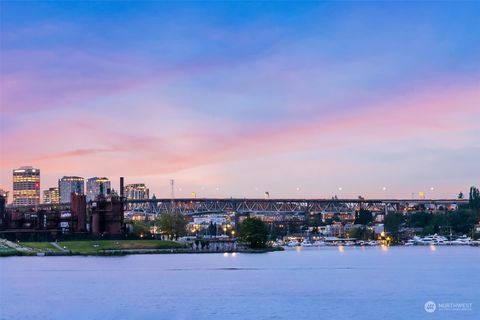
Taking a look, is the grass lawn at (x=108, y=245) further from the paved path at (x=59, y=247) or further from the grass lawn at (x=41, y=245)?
the grass lawn at (x=41, y=245)

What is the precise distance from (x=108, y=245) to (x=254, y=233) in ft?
80.8

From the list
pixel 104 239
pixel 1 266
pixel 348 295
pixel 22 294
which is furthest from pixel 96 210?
pixel 348 295

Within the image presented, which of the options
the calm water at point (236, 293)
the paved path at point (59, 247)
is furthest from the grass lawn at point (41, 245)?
the calm water at point (236, 293)

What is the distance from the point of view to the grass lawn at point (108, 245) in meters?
125

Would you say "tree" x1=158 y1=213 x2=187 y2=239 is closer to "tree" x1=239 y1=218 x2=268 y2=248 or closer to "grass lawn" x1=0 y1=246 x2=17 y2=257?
"tree" x1=239 y1=218 x2=268 y2=248

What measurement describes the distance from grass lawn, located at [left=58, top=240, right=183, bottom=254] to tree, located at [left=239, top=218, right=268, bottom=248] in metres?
11.9

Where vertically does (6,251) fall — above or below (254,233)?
below

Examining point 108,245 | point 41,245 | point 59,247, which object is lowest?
point 59,247

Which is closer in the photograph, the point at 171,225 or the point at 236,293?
the point at 236,293

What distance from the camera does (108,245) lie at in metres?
128

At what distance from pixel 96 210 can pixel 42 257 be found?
52.6 feet

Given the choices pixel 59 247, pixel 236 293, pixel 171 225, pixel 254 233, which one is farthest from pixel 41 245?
pixel 236 293

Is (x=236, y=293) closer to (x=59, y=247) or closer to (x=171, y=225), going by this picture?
(x=59, y=247)

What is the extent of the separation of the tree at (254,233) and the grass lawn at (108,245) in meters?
11.9
